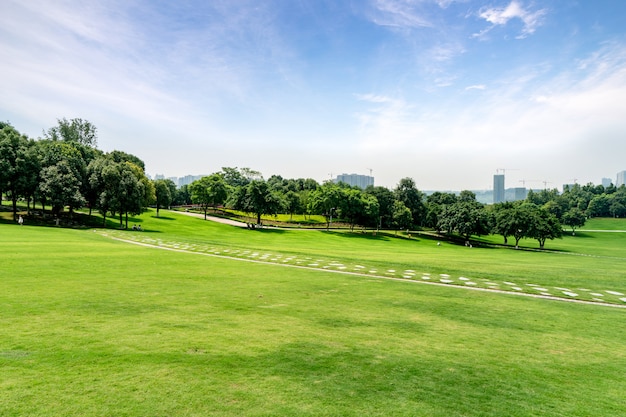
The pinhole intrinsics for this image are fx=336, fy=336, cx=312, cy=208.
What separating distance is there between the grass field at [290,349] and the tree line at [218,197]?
44.2m

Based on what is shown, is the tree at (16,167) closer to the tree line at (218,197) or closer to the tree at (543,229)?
the tree line at (218,197)

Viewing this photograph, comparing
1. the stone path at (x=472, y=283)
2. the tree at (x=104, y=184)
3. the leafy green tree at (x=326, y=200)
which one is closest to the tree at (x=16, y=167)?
the tree at (x=104, y=184)

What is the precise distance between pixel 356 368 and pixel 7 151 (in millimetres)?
66422

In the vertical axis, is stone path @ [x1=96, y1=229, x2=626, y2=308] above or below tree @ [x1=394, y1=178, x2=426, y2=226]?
below

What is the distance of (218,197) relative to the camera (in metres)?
100

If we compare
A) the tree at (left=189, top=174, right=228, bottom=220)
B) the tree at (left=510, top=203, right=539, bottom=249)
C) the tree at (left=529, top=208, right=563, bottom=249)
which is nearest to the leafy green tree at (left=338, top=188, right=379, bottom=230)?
the tree at (left=510, top=203, right=539, bottom=249)

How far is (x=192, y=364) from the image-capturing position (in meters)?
7.40

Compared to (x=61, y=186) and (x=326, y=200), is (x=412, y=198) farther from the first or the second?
(x=61, y=186)

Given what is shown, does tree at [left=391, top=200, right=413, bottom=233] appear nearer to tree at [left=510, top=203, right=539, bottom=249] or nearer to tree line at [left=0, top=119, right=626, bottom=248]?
tree line at [left=0, top=119, right=626, bottom=248]

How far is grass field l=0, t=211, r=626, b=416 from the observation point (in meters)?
6.16

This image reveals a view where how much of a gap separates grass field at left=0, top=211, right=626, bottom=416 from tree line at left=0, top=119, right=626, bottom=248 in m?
44.2

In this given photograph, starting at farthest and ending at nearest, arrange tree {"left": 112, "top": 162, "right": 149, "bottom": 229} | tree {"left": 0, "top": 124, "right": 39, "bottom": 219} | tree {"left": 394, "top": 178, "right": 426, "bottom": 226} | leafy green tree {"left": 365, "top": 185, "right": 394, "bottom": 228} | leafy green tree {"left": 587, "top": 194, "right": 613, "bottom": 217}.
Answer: leafy green tree {"left": 587, "top": 194, "right": 613, "bottom": 217}, tree {"left": 394, "top": 178, "right": 426, "bottom": 226}, leafy green tree {"left": 365, "top": 185, "right": 394, "bottom": 228}, tree {"left": 112, "top": 162, "right": 149, "bottom": 229}, tree {"left": 0, "top": 124, "right": 39, "bottom": 219}

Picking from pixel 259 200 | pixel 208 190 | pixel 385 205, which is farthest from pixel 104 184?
pixel 385 205

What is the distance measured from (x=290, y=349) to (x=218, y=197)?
3780 inches
